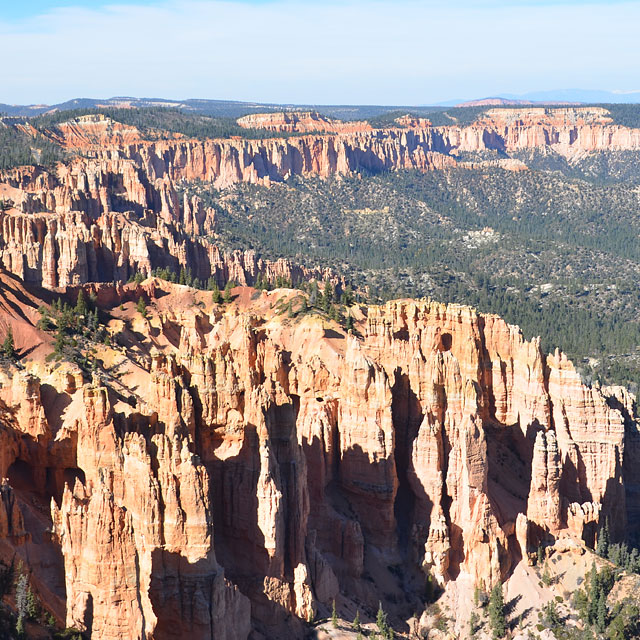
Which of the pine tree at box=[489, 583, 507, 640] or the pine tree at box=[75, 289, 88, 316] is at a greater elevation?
the pine tree at box=[75, 289, 88, 316]

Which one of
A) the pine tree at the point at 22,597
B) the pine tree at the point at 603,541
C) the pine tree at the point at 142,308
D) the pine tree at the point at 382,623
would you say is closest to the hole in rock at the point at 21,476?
the pine tree at the point at 22,597

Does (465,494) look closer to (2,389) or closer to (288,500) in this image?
(288,500)

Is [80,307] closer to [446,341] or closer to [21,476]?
[446,341]

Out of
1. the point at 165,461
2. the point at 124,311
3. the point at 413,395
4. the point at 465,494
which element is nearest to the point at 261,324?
the point at 124,311

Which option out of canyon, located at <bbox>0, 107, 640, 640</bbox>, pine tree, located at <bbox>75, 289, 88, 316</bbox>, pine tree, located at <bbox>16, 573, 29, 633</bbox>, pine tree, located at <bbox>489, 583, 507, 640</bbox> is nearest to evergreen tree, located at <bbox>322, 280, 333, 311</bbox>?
canyon, located at <bbox>0, 107, 640, 640</bbox>

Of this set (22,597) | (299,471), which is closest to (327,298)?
(299,471)

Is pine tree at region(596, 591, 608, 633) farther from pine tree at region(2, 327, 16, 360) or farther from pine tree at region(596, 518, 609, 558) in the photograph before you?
pine tree at region(2, 327, 16, 360)

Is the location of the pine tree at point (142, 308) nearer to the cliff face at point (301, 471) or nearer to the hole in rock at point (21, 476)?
the cliff face at point (301, 471)
